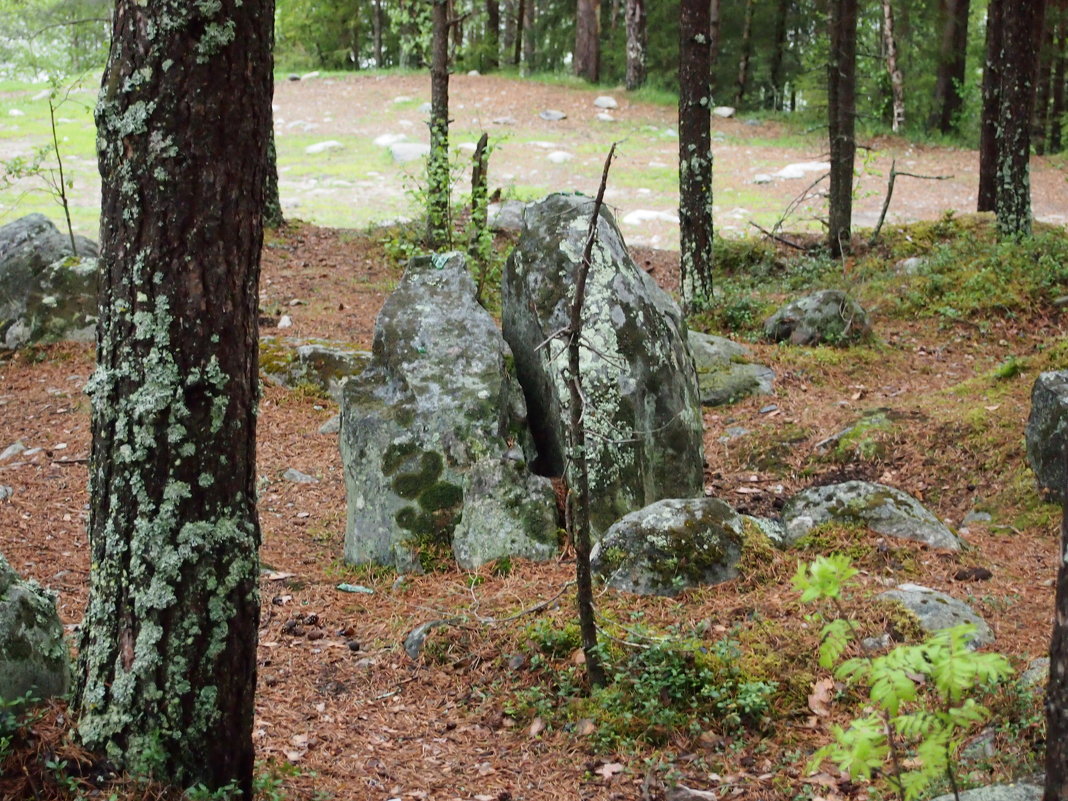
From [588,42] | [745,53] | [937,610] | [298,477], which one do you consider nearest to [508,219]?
[298,477]

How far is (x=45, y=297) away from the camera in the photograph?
10539 millimetres

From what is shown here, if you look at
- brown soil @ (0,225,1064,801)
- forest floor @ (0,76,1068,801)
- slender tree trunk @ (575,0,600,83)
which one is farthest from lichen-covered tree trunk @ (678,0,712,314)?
slender tree trunk @ (575,0,600,83)

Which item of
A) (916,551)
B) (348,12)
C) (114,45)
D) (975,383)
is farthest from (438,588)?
(348,12)

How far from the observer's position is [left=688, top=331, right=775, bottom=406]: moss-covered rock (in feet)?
31.1

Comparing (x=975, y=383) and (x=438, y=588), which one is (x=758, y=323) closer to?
(x=975, y=383)

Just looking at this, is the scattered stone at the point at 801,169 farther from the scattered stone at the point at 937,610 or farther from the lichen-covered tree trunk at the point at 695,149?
the scattered stone at the point at 937,610

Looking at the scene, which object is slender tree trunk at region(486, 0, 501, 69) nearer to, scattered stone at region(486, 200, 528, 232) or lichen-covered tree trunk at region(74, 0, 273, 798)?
scattered stone at region(486, 200, 528, 232)

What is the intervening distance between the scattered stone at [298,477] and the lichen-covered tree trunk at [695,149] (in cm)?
588

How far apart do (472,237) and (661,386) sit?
5544 millimetres

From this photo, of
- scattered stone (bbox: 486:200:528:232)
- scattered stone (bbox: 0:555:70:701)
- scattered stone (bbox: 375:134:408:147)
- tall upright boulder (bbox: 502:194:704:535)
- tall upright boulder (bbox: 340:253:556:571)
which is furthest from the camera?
scattered stone (bbox: 375:134:408:147)

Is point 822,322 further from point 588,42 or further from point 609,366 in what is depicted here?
point 588,42

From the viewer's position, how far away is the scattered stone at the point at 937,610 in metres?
4.75

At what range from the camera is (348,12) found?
36.5 meters

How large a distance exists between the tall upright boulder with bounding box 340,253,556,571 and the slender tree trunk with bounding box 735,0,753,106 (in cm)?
2876
